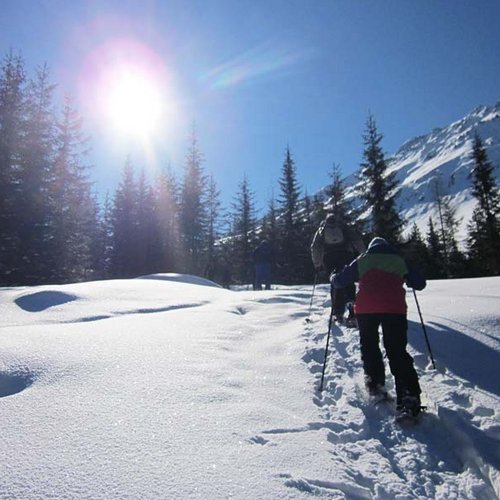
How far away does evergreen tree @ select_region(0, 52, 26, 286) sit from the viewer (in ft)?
53.8

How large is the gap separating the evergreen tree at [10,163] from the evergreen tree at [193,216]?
16.4 meters

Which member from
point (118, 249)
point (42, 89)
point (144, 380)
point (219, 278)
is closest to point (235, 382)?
point (144, 380)

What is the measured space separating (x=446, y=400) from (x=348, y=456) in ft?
4.89

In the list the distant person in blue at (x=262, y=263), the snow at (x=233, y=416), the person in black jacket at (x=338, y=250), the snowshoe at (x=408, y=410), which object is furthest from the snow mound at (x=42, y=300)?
the distant person in blue at (x=262, y=263)

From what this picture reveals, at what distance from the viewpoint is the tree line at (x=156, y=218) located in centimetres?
1742

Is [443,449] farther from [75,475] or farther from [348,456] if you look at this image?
[75,475]

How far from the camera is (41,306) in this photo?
290 inches

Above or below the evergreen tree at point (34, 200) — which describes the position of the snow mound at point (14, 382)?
below

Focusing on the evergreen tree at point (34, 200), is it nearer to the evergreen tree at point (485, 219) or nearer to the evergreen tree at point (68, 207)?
the evergreen tree at point (68, 207)

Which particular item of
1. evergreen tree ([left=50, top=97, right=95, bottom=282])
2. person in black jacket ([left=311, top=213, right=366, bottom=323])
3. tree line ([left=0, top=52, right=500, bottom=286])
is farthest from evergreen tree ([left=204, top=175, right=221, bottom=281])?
person in black jacket ([left=311, top=213, right=366, bottom=323])

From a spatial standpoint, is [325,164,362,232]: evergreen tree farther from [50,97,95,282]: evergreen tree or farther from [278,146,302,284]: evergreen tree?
[50,97,95,282]: evergreen tree

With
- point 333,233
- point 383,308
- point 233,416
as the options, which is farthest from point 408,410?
point 333,233

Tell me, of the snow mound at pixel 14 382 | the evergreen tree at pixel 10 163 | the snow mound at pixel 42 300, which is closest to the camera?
the snow mound at pixel 14 382

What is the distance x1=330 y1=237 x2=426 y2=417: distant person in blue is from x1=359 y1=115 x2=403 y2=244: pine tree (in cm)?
2205
